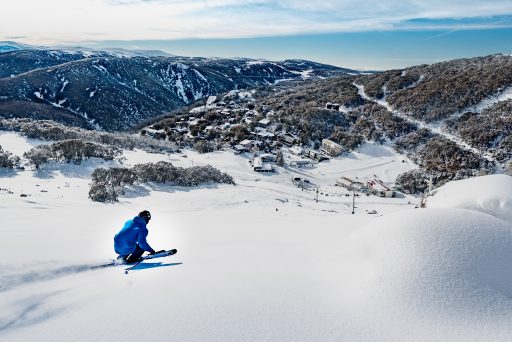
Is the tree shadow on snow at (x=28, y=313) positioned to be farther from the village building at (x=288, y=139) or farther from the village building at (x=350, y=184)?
the village building at (x=288, y=139)

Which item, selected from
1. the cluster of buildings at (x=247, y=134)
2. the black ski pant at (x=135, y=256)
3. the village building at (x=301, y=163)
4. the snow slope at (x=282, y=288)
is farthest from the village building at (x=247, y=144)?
the black ski pant at (x=135, y=256)

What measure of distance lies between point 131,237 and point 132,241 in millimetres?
104

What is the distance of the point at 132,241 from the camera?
28.6 feet

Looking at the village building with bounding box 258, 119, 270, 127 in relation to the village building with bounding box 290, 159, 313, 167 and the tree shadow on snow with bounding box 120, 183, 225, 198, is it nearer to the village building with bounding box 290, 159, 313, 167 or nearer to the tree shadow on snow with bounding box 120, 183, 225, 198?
the village building with bounding box 290, 159, 313, 167

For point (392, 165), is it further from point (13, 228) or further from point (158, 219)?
point (13, 228)

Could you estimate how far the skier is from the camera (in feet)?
28.2

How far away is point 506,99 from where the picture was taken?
7419 cm

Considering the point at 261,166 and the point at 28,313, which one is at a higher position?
the point at 28,313

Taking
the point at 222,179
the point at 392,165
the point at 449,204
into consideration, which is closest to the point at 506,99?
the point at 392,165

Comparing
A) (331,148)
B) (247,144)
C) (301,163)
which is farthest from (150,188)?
(331,148)

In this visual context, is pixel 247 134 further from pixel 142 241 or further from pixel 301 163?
pixel 142 241

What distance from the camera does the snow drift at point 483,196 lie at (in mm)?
9843

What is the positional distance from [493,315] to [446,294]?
65cm

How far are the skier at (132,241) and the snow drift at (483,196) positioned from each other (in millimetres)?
9092
